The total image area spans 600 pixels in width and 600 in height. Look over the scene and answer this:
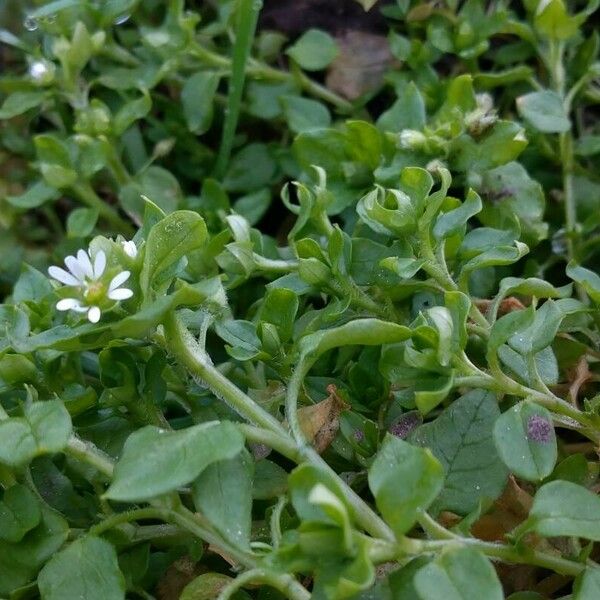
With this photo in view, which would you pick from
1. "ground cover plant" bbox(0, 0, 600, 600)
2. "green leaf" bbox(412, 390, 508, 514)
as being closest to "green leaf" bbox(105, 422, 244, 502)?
"ground cover plant" bbox(0, 0, 600, 600)

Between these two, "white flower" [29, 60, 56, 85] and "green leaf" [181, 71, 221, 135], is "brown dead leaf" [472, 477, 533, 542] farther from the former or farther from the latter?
"white flower" [29, 60, 56, 85]

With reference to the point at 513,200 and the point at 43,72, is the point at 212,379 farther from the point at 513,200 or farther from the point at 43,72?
the point at 43,72

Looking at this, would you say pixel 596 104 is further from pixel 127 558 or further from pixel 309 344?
pixel 127 558

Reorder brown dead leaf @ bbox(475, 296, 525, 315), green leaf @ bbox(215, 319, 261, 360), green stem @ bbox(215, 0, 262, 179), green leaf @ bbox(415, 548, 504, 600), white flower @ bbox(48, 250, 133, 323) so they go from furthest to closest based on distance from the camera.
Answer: green stem @ bbox(215, 0, 262, 179)
brown dead leaf @ bbox(475, 296, 525, 315)
green leaf @ bbox(215, 319, 261, 360)
white flower @ bbox(48, 250, 133, 323)
green leaf @ bbox(415, 548, 504, 600)

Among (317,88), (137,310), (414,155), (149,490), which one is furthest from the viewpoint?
(317,88)

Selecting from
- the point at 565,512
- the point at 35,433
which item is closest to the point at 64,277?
the point at 35,433

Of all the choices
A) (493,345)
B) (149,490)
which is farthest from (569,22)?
(149,490)

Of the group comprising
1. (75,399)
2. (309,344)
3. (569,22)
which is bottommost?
(75,399)
